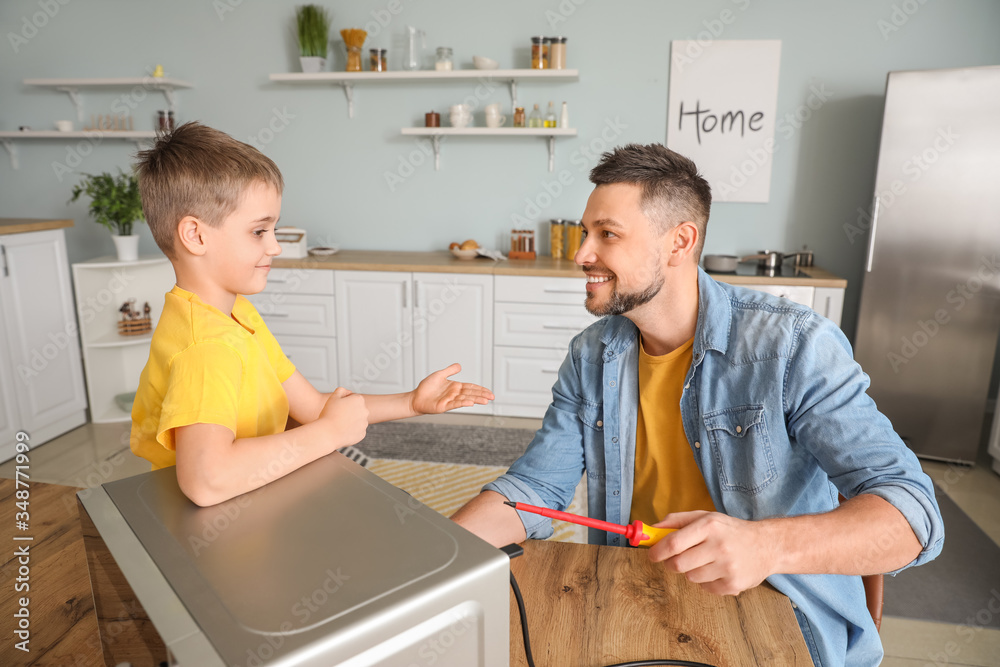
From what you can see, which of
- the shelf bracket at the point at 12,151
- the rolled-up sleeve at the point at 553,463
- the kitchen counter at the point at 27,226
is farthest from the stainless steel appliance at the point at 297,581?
the shelf bracket at the point at 12,151

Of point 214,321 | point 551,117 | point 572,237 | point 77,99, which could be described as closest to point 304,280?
point 572,237

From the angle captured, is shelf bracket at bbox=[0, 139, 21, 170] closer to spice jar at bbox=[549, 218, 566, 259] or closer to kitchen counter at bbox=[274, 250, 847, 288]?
kitchen counter at bbox=[274, 250, 847, 288]

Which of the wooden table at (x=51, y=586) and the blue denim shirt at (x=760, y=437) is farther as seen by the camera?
the blue denim shirt at (x=760, y=437)

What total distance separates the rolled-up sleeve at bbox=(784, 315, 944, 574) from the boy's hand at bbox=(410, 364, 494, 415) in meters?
0.49

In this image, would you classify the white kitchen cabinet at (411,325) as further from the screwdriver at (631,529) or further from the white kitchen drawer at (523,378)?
the screwdriver at (631,529)

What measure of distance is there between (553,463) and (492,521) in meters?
0.21

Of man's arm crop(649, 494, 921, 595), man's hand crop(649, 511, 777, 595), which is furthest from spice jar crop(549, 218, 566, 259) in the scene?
man's hand crop(649, 511, 777, 595)

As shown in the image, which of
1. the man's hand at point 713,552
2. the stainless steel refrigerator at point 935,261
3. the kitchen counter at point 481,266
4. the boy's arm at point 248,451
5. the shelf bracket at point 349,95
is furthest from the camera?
the shelf bracket at point 349,95

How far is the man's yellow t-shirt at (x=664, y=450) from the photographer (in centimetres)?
118

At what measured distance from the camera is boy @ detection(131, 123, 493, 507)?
750 mm

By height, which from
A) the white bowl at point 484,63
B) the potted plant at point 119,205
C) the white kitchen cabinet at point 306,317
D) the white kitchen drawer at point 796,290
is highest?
the white bowl at point 484,63

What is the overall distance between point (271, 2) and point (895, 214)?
343 cm

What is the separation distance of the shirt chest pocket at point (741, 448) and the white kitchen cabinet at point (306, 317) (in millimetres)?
2700

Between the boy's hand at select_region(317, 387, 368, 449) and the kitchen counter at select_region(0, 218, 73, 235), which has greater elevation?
the kitchen counter at select_region(0, 218, 73, 235)
